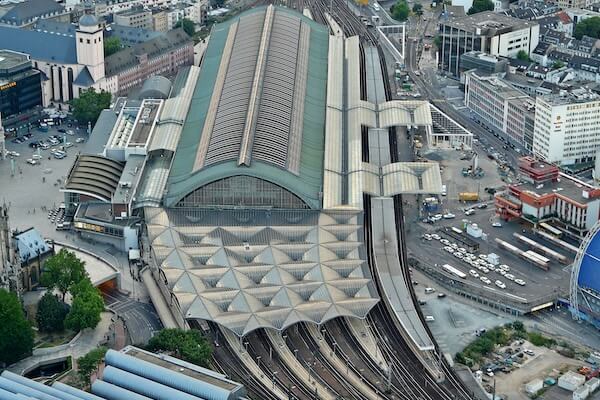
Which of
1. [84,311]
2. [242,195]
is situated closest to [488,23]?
[242,195]

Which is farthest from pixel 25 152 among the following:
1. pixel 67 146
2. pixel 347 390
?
pixel 347 390

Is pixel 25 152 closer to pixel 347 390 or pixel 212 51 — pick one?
pixel 212 51

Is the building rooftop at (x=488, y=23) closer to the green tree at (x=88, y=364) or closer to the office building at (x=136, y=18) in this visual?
the office building at (x=136, y=18)

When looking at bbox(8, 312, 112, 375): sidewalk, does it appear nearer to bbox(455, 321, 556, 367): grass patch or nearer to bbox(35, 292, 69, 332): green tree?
bbox(35, 292, 69, 332): green tree

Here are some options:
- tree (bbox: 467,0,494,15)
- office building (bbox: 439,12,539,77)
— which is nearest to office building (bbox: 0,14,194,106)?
office building (bbox: 439,12,539,77)

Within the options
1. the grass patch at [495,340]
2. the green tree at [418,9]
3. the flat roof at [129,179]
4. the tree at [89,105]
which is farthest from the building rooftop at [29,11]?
the grass patch at [495,340]

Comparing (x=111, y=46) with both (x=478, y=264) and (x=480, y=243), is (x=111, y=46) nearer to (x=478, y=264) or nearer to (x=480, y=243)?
(x=480, y=243)

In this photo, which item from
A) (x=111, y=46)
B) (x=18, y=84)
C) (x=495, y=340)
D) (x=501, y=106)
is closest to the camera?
(x=495, y=340)
